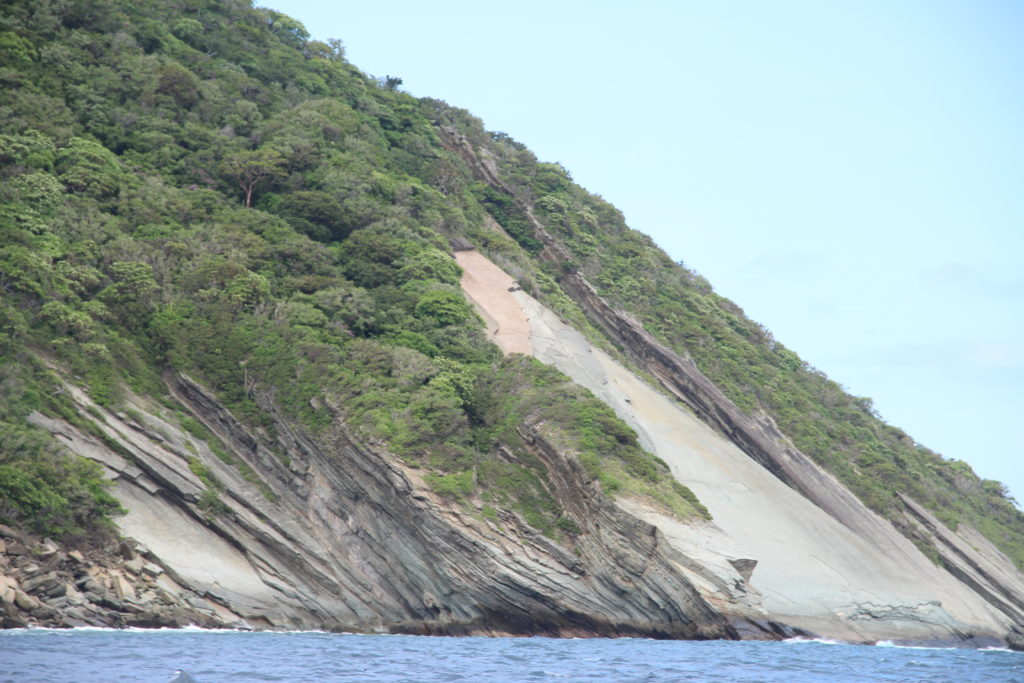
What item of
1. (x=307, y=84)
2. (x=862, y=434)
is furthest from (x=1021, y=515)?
(x=307, y=84)

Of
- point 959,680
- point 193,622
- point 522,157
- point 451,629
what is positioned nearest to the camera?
point 959,680

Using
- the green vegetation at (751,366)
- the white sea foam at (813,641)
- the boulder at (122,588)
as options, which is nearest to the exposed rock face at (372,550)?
the boulder at (122,588)

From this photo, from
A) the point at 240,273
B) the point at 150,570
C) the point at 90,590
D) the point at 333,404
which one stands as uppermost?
the point at 240,273

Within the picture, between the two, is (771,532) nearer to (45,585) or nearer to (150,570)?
(150,570)

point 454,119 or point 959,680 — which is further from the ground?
point 454,119

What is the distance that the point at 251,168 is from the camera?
53.2 metres

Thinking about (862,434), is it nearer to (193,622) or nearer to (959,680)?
(959,680)

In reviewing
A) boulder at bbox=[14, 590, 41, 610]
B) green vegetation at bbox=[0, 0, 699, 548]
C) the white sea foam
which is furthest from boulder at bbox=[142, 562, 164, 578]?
the white sea foam

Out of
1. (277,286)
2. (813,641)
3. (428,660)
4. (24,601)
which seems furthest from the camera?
(277,286)

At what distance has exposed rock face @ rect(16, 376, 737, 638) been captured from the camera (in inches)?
1446

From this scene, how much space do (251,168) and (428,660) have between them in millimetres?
33397

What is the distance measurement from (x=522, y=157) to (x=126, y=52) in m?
32.0

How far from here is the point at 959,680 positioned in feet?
89.0

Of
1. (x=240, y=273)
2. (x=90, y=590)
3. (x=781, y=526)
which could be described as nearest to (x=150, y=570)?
(x=90, y=590)
